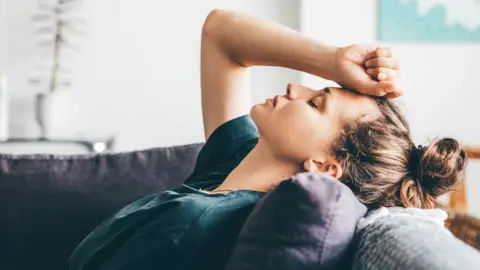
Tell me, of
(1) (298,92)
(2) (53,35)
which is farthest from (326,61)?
(2) (53,35)

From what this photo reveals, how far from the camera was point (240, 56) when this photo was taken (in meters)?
1.51

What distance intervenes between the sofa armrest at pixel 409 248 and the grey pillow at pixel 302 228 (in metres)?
0.04

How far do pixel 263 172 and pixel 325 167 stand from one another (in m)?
0.12

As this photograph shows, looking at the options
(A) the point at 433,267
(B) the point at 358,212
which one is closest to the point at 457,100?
(B) the point at 358,212

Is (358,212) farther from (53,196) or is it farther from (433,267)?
(53,196)

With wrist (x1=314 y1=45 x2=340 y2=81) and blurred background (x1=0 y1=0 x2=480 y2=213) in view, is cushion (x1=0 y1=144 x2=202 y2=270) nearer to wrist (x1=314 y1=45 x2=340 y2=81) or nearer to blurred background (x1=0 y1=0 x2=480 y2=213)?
wrist (x1=314 y1=45 x2=340 y2=81)

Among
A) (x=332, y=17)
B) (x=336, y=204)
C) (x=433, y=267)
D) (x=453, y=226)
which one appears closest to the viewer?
(x=433, y=267)

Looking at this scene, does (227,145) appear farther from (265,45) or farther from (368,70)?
(368,70)

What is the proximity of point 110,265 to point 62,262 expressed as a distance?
411mm

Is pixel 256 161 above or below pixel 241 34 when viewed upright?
below

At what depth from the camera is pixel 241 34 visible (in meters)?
1.49

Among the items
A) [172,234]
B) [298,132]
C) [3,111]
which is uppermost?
[298,132]

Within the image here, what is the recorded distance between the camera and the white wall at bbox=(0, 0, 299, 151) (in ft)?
9.60

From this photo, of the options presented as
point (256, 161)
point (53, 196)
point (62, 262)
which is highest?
point (256, 161)
